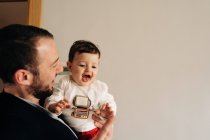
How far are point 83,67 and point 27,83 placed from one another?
1.05ft

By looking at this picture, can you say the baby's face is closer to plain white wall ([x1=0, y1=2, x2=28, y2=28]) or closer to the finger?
the finger

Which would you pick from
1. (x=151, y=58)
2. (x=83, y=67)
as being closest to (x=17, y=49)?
(x=83, y=67)

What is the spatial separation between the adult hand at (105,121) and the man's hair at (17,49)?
0.30 meters

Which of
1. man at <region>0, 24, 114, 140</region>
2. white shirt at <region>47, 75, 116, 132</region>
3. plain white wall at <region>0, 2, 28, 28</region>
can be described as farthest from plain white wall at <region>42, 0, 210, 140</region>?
man at <region>0, 24, 114, 140</region>

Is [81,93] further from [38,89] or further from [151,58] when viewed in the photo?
[151,58]

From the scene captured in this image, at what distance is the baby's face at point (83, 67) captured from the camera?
1071 mm

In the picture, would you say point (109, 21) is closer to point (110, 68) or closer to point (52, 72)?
point (110, 68)

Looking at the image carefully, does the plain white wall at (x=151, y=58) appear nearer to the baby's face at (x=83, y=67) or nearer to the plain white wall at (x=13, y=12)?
the plain white wall at (x=13, y=12)

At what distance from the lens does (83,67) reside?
1.08 m

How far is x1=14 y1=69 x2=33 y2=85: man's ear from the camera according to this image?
2.52ft

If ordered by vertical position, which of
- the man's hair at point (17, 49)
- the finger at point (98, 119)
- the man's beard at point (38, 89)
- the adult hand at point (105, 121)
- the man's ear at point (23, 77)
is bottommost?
the finger at point (98, 119)

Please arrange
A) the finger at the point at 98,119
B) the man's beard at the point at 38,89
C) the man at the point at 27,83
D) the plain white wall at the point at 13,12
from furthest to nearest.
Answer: the plain white wall at the point at 13,12
the finger at the point at 98,119
the man's beard at the point at 38,89
the man at the point at 27,83

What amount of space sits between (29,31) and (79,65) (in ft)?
1.12

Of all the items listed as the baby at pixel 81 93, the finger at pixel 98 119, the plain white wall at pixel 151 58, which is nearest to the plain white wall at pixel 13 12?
the plain white wall at pixel 151 58
